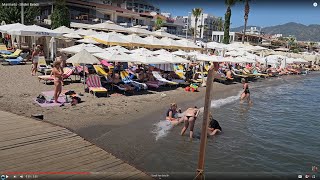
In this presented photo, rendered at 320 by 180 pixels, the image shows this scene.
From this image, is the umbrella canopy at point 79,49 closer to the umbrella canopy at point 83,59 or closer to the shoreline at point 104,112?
the shoreline at point 104,112

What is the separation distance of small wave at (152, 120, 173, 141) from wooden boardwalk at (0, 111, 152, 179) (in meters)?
3.33

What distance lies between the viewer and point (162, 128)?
9625mm

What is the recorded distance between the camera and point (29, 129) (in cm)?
627

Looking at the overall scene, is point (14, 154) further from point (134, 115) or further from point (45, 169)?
point (134, 115)

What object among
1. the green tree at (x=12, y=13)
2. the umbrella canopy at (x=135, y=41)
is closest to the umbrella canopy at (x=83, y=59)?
the umbrella canopy at (x=135, y=41)

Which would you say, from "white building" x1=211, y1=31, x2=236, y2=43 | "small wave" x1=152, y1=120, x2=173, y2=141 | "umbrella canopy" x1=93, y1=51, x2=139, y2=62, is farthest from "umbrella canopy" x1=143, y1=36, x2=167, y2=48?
"white building" x1=211, y1=31, x2=236, y2=43

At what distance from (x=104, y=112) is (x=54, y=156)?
5.19m

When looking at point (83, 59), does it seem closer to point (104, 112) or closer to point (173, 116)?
point (104, 112)

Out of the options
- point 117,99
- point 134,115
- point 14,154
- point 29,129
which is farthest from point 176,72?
point 14,154

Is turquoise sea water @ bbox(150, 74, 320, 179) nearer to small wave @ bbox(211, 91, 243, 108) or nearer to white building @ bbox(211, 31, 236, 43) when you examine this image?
small wave @ bbox(211, 91, 243, 108)

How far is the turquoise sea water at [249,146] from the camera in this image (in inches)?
283

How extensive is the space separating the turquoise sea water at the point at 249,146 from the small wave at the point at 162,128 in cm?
15

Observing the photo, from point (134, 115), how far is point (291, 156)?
17.4 ft

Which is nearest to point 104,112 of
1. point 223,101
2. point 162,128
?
point 162,128
